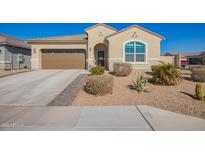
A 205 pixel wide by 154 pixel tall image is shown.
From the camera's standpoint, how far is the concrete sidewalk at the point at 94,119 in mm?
4574

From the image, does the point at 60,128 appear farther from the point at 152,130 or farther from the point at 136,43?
the point at 136,43

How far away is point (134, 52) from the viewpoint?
1717 cm

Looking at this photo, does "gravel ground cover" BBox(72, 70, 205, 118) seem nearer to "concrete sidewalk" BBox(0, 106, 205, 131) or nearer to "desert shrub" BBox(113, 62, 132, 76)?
"concrete sidewalk" BBox(0, 106, 205, 131)

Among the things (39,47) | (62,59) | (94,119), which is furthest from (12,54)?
(94,119)

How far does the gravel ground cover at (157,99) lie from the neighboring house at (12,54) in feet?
51.7

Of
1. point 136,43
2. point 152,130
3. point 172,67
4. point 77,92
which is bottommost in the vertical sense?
point 152,130

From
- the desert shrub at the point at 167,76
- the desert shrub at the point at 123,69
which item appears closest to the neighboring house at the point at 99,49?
the desert shrub at the point at 123,69

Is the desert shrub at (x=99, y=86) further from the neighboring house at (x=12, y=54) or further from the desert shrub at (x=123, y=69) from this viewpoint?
the neighboring house at (x=12, y=54)

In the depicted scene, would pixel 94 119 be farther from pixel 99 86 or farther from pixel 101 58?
pixel 101 58

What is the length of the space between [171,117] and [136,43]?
12875mm

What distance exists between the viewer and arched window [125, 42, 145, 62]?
17.1m

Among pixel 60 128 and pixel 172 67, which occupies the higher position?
pixel 172 67

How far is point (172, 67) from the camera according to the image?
979 cm

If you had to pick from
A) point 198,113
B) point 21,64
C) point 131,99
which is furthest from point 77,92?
point 21,64
